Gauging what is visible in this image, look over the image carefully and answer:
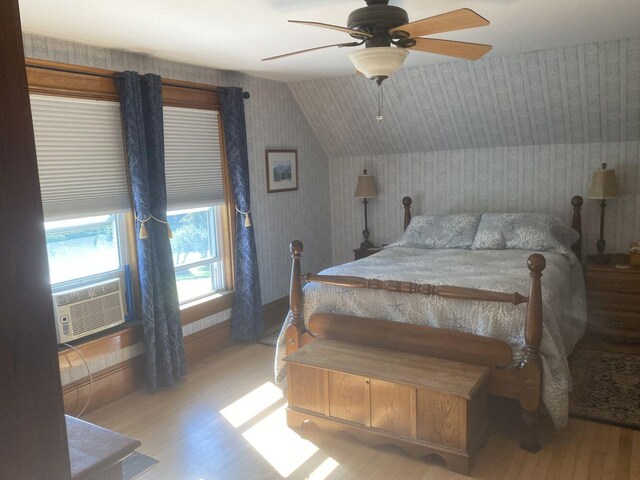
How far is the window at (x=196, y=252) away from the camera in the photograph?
162 inches

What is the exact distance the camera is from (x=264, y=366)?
159 inches

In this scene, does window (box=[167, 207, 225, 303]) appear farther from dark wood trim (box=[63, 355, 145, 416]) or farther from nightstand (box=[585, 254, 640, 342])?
nightstand (box=[585, 254, 640, 342])

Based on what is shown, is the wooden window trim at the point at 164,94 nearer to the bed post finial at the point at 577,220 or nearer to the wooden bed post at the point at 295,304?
the wooden bed post at the point at 295,304

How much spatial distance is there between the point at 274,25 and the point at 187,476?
2438 mm

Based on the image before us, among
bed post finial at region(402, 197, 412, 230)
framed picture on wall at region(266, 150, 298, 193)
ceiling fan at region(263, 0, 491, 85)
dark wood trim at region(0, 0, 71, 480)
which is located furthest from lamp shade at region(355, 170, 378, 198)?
dark wood trim at region(0, 0, 71, 480)

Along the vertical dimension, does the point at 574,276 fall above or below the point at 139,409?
above

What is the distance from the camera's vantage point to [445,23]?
2129mm

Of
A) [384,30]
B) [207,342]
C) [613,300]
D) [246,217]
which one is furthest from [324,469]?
[613,300]

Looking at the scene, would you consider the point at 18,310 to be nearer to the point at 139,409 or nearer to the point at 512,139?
the point at 139,409

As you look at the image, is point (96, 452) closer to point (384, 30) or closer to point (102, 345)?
point (384, 30)

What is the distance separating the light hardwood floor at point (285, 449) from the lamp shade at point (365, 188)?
2477mm

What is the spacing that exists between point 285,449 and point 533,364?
139 centimetres

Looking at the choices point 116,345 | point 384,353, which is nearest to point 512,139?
point 384,353

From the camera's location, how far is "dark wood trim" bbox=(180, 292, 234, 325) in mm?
4035
